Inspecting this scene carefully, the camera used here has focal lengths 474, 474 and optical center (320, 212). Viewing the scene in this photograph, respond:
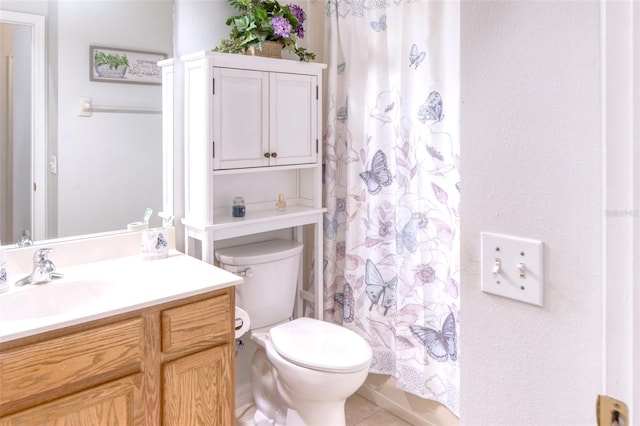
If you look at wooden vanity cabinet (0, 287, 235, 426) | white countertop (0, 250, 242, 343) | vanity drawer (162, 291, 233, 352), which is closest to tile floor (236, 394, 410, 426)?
wooden vanity cabinet (0, 287, 235, 426)

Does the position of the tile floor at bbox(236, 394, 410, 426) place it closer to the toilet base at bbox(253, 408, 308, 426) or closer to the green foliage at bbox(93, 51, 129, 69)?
the toilet base at bbox(253, 408, 308, 426)

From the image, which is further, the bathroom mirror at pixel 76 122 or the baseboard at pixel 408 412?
the baseboard at pixel 408 412

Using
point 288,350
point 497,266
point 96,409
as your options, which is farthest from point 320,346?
point 497,266

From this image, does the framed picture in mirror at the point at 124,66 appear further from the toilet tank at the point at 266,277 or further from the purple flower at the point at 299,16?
the toilet tank at the point at 266,277

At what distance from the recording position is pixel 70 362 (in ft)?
4.46

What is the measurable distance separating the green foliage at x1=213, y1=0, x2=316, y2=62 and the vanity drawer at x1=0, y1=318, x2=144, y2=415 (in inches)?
49.0

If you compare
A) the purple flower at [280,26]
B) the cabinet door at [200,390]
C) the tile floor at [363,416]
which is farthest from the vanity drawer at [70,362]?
the purple flower at [280,26]

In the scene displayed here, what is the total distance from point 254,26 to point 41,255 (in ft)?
4.10

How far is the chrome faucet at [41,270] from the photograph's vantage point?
159cm

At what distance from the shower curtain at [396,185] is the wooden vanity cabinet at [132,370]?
82 cm

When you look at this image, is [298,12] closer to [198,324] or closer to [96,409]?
[198,324]

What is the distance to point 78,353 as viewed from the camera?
1371 mm

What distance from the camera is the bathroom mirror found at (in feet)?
5.58

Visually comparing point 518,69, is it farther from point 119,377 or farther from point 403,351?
point 403,351
